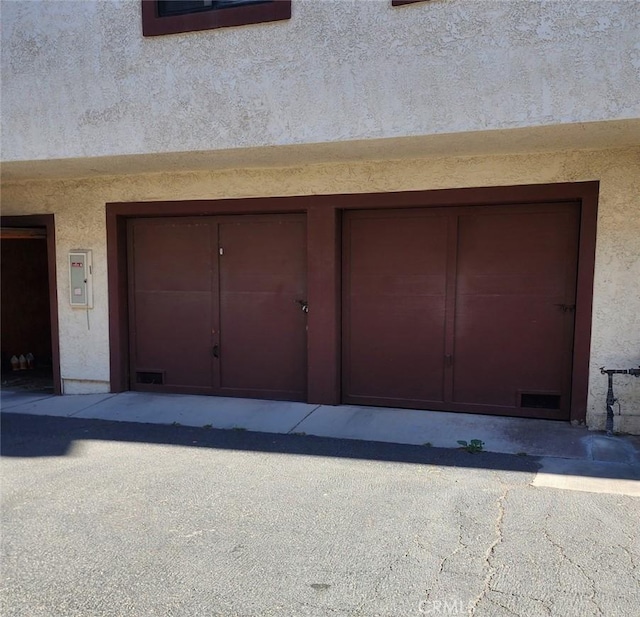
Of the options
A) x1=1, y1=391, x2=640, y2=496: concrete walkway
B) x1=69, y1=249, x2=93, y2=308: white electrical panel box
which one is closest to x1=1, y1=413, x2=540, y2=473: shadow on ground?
x1=1, y1=391, x2=640, y2=496: concrete walkway

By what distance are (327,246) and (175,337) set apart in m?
2.35

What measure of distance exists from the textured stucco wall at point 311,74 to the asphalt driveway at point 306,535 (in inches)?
111

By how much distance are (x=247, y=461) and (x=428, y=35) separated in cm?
385

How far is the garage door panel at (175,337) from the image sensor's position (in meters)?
6.73

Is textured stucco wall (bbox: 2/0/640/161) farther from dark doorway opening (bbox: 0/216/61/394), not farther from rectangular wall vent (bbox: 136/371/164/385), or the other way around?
dark doorway opening (bbox: 0/216/61/394)

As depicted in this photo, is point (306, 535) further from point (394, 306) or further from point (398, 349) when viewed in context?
point (394, 306)

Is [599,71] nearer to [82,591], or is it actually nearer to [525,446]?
[525,446]

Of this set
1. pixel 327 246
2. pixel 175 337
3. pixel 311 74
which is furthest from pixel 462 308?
pixel 175 337

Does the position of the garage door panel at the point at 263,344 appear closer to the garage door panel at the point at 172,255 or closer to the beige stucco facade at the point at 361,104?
the garage door panel at the point at 172,255

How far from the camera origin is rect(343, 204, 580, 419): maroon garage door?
18.1 feet

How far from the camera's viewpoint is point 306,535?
3.28 meters

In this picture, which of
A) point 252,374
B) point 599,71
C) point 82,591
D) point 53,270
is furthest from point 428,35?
point 53,270

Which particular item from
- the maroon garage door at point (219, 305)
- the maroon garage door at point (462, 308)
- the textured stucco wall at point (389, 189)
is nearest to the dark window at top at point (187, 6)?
the textured stucco wall at point (389, 189)

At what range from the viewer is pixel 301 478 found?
4.17 m
